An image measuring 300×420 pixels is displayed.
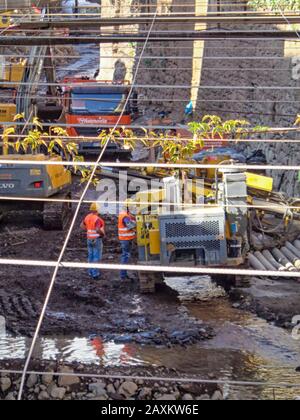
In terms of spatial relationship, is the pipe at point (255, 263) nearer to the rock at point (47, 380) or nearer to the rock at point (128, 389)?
the rock at point (128, 389)

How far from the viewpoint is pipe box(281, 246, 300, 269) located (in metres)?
14.3

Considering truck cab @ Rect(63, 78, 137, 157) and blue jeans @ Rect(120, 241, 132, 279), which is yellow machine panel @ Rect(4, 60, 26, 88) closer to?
truck cab @ Rect(63, 78, 137, 157)

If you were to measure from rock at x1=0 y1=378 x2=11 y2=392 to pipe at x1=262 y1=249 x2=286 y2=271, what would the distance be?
6047 millimetres

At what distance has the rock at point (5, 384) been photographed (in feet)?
30.9

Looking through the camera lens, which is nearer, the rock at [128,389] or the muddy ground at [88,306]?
the rock at [128,389]

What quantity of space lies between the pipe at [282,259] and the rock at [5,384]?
6.13m

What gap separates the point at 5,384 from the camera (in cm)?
945

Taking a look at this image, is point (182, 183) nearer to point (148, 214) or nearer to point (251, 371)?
point (148, 214)

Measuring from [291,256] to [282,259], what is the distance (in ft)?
0.75

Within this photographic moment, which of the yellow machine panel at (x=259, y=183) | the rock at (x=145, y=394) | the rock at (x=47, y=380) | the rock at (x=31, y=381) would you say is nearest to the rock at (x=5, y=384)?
the rock at (x=31, y=381)

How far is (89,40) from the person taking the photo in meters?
15.3

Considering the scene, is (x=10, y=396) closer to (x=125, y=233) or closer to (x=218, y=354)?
(x=218, y=354)

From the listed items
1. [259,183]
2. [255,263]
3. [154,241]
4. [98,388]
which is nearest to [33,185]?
[154,241]
